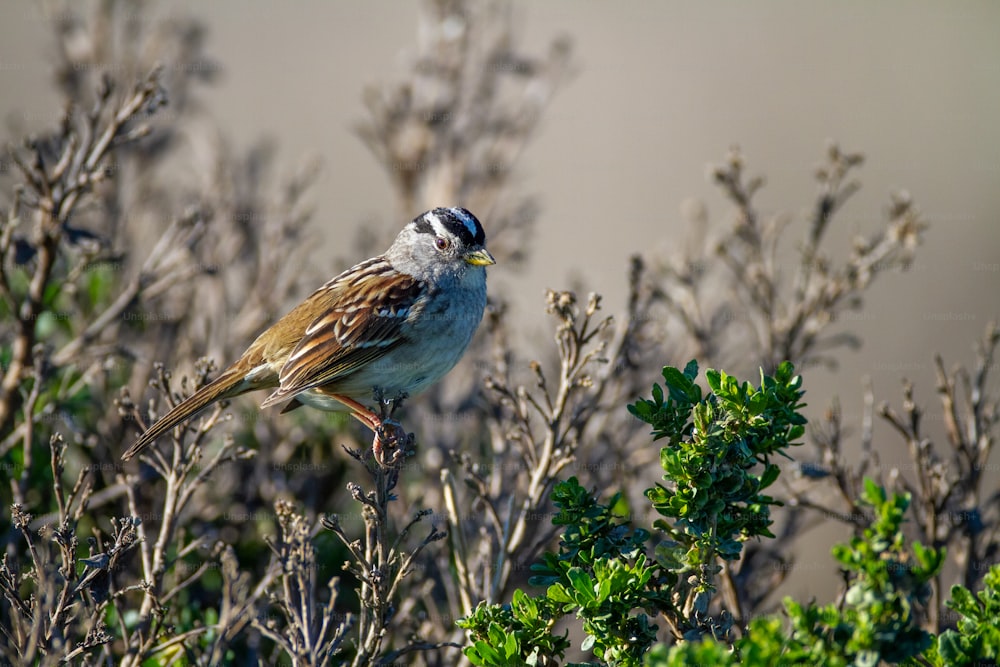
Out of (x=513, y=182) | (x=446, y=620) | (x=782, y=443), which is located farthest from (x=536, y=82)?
(x=782, y=443)

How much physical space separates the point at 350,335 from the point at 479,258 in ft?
2.17

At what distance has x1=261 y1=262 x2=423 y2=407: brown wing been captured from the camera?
4051mm

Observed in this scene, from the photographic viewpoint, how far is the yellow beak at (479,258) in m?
4.25

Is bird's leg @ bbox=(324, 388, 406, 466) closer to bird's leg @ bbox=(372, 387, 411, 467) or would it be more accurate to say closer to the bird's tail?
bird's leg @ bbox=(372, 387, 411, 467)

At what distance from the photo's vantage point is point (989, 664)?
96.8 inches

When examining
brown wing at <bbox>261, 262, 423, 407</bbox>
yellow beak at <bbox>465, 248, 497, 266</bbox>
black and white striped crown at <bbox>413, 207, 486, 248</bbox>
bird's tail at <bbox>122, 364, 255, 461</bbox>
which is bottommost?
bird's tail at <bbox>122, 364, 255, 461</bbox>

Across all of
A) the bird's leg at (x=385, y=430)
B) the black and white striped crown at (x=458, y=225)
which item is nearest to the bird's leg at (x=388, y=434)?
the bird's leg at (x=385, y=430)

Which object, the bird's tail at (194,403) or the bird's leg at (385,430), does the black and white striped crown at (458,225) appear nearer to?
the bird's leg at (385,430)

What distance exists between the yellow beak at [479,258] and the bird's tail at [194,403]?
42.9 inches

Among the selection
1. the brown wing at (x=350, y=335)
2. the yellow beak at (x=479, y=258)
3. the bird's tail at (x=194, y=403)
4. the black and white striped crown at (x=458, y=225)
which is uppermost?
the black and white striped crown at (x=458, y=225)

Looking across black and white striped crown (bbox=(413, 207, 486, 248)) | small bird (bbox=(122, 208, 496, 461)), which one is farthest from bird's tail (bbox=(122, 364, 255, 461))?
black and white striped crown (bbox=(413, 207, 486, 248))

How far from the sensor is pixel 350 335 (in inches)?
162

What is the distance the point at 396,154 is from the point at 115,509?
9.66 feet

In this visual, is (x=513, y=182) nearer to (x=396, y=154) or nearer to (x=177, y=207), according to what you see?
(x=396, y=154)
